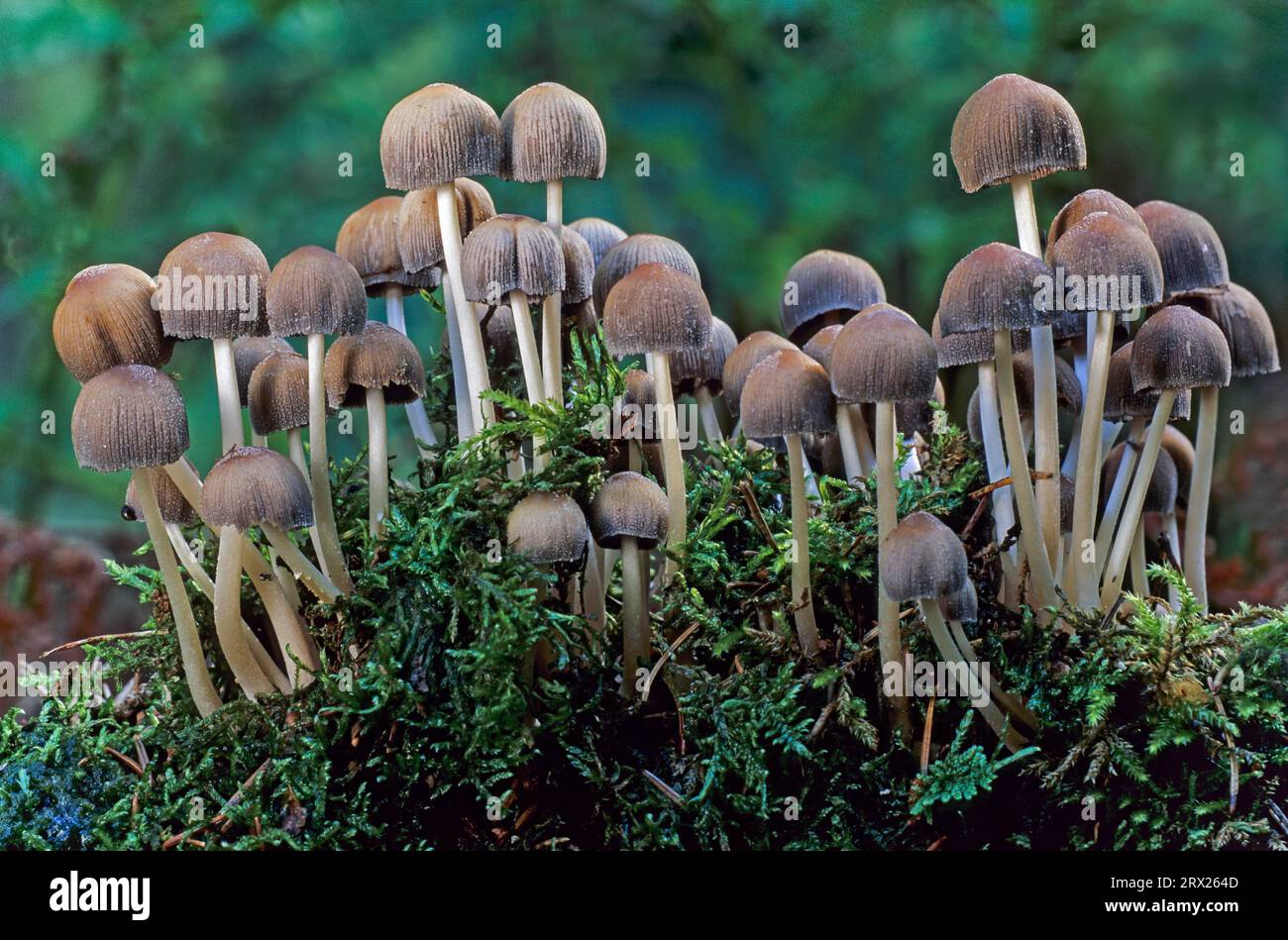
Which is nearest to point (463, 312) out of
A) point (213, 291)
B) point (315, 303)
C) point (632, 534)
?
point (315, 303)

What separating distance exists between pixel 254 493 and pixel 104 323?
1.08 feet

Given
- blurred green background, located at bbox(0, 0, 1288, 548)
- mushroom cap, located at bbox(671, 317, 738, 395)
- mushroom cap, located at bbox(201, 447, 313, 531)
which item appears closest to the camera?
mushroom cap, located at bbox(201, 447, 313, 531)

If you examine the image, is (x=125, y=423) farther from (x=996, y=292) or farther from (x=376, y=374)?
(x=996, y=292)

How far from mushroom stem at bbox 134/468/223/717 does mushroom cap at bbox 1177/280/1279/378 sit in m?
1.68

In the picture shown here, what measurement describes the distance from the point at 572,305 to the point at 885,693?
0.84m

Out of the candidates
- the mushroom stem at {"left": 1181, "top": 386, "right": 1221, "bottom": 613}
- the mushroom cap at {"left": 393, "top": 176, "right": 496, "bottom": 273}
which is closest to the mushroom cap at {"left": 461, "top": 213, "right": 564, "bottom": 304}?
the mushroom cap at {"left": 393, "top": 176, "right": 496, "bottom": 273}

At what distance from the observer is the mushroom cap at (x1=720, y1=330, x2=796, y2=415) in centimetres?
170

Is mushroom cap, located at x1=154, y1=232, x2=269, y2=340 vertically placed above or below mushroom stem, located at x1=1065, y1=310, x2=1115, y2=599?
above

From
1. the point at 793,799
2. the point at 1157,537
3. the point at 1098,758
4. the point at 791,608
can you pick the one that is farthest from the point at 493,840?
the point at 1157,537

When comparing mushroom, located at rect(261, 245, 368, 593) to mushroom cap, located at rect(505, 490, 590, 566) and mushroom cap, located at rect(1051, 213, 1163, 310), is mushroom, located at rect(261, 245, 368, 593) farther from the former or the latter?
mushroom cap, located at rect(1051, 213, 1163, 310)

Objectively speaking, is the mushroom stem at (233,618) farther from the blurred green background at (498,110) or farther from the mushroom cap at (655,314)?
the blurred green background at (498,110)
